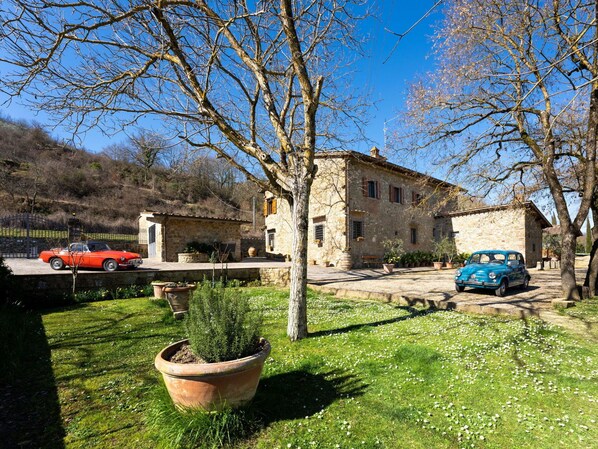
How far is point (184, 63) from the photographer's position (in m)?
5.51

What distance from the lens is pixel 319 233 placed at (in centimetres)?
2119

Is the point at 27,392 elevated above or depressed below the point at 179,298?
below

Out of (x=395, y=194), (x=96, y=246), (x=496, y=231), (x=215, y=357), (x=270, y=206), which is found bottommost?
(x=215, y=357)

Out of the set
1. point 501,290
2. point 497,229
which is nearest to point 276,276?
point 501,290

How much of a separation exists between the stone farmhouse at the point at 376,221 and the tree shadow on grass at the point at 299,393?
46.3 feet

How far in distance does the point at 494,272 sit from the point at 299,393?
27.6 ft

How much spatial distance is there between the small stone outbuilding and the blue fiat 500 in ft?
45.4

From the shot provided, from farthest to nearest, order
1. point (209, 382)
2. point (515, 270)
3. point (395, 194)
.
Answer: point (395, 194) → point (515, 270) → point (209, 382)

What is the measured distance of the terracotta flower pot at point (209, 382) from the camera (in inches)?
106

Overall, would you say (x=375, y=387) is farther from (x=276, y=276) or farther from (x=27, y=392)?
(x=276, y=276)

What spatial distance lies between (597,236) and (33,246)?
27.8 meters

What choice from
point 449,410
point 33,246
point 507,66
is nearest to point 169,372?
point 449,410

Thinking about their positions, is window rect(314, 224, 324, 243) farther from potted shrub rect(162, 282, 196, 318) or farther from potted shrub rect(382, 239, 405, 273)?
potted shrub rect(162, 282, 196, 318)

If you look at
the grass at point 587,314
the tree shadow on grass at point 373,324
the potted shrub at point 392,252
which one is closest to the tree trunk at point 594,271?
the grass at point 587,314
